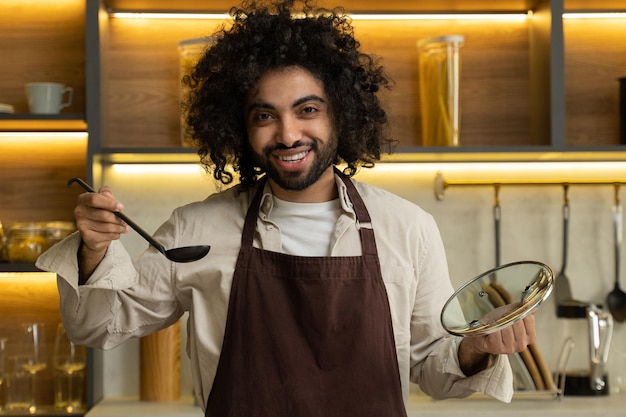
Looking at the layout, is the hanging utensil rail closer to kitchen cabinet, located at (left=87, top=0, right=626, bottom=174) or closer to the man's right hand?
kitchen cabinet, located at (left=87, top=0, right=626, bottom=174)

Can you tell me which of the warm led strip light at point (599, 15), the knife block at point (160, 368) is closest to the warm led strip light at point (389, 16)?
the warm led strip light at point (599, 15)

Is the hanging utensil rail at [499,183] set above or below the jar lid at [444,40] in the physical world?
below

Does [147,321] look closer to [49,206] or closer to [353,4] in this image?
[49,206]

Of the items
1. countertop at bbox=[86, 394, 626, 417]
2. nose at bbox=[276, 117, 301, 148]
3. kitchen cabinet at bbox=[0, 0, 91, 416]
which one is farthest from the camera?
kitchen cabinet at bbox=[0, 0, 91, 416]

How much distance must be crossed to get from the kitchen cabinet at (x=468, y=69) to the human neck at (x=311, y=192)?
1.04 metres

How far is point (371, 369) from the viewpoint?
1826mm

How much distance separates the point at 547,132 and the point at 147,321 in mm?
1506

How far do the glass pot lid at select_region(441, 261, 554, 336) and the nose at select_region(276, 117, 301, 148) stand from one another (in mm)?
440

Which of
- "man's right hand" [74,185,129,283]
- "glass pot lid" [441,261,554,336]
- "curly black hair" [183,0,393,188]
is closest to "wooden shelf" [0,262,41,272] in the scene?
"curly black hair" [183,0,393,188]

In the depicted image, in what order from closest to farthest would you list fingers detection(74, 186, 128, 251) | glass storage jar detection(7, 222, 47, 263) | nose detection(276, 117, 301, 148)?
fingers detection(74, 186, 128, 251) → nose detection(276, 117, 301, 148) → glass storage jar detection(7, 222, 47, 263)

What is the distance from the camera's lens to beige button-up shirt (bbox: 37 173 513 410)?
1.83 m

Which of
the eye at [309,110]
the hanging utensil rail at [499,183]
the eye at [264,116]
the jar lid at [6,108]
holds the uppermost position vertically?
the jar lid at [6,108]

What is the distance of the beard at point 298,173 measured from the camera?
1.84 metres

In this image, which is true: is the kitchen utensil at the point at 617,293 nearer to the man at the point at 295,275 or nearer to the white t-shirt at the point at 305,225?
the man at the point at 295,275
